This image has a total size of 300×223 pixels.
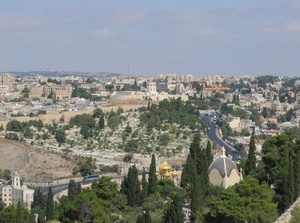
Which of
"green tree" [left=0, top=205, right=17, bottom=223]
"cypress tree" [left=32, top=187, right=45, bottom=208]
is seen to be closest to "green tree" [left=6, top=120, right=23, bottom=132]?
"cypress tree" [left=32, top=187, right=45, bottom=208]

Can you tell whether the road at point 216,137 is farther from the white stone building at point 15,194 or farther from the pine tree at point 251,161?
the pine tree at point 251,161

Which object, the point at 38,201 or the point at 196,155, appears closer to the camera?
the point at 196,155

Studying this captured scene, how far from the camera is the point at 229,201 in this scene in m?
16.4

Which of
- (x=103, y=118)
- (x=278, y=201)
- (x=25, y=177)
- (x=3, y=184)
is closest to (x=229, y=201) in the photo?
(x=278, y=201)

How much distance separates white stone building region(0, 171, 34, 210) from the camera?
30.4 meters

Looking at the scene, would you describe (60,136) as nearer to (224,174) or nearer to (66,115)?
(66,115)

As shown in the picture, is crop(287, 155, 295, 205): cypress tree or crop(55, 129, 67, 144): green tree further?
crop(55, 129, 67, 144): green tree

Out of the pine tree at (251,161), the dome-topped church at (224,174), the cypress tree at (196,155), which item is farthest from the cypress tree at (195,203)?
the pine tree at (251,161)

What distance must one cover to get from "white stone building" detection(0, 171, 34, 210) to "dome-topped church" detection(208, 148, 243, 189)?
10598mm

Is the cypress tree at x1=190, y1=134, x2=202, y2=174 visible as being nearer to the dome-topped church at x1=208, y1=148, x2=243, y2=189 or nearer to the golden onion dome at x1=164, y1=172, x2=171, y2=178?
the dome-topped church at x1=208, y1=148, x2=243, y2=189

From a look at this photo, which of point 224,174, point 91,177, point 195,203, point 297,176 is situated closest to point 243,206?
point 195,203

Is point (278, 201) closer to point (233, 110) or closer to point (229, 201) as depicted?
point (229, 201)

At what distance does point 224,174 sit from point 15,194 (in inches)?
509

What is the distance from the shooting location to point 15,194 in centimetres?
3116
